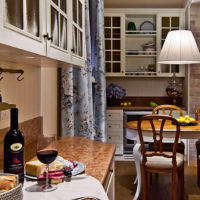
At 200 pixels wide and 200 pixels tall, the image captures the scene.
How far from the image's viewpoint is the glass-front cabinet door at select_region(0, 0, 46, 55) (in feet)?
3.14

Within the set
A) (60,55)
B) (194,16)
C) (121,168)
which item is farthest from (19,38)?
(194,16)

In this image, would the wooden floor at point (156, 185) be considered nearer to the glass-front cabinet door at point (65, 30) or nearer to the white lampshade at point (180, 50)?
the white lampshade at point (180, 50)

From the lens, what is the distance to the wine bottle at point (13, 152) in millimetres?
1212

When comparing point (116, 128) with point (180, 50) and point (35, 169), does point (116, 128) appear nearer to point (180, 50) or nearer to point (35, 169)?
point (180, 50)

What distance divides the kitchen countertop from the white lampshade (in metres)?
1.93

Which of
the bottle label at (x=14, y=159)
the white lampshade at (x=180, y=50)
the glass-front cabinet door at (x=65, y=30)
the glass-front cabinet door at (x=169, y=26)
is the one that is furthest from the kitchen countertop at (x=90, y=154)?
the glass-front cabinet door at (x=169, y=26)

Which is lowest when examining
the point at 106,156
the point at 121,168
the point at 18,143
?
the point at 121,168

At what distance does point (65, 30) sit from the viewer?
1751mm

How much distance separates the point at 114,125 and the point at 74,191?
3726mm

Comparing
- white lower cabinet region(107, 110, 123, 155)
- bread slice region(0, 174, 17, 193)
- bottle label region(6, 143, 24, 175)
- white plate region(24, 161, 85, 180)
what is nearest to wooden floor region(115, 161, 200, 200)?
white lower cabinet region(107, 110, 123, 155)

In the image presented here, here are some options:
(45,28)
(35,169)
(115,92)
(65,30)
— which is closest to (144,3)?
(115,92)

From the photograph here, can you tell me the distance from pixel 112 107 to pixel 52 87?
2.15 m

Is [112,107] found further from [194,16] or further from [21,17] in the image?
[21,17]

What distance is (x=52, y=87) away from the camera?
2.79 m
